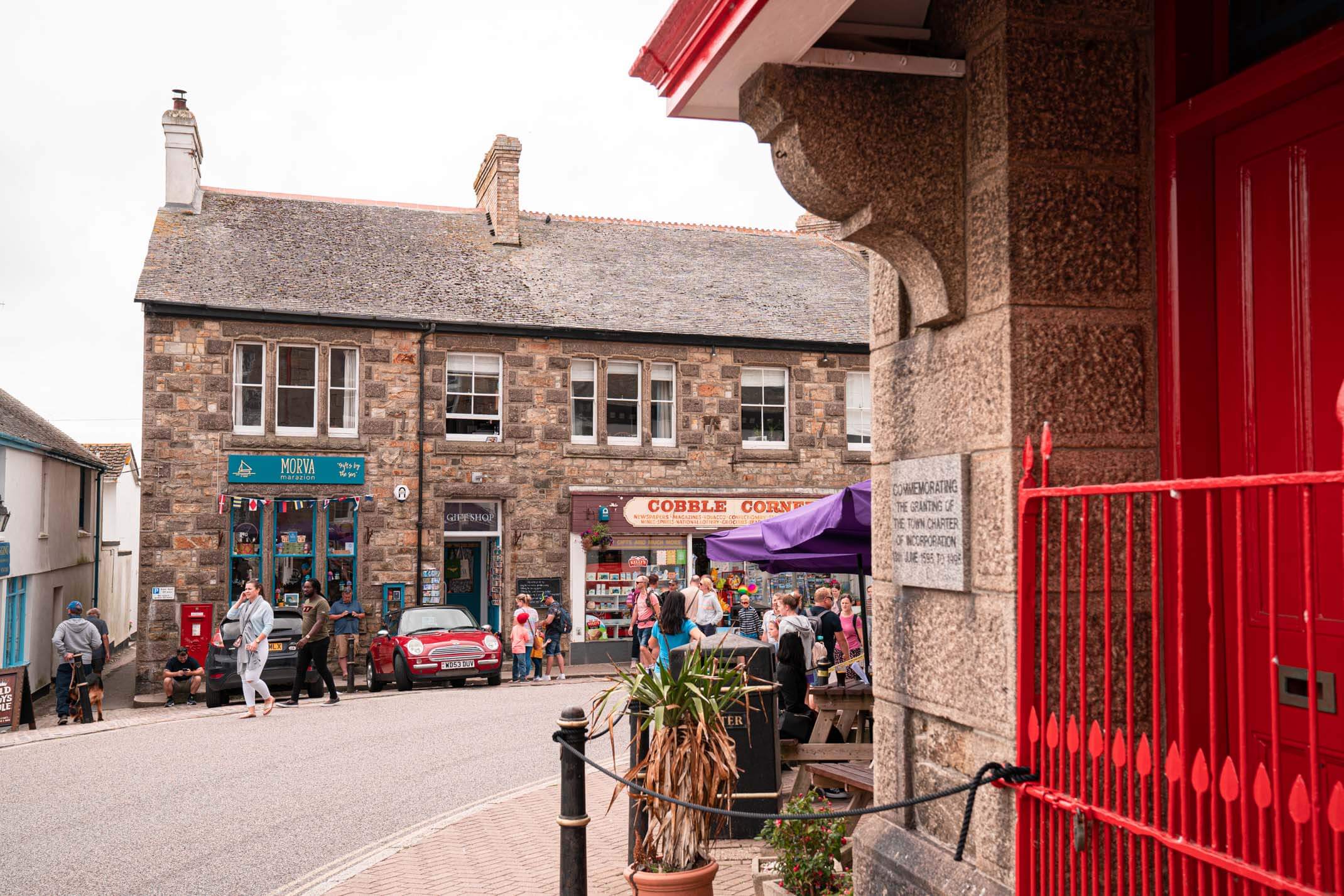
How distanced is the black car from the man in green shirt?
533 mm

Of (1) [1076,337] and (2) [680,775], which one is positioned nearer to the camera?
(1) [1076,337]

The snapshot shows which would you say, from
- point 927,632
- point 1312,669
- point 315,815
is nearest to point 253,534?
point 315,815

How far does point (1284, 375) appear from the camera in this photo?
138 inches

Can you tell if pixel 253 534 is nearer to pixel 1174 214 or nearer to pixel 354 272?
pixel 354 272

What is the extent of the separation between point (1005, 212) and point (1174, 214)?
0.56 meters

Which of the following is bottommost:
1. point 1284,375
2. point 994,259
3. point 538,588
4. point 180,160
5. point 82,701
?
point 82,701

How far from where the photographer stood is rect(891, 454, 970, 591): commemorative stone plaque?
4.16 m

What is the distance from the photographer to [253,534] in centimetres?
2155

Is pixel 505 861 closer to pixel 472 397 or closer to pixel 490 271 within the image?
pixel 472 397

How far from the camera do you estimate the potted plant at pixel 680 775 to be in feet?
18.1

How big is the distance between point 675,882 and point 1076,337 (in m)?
3.22

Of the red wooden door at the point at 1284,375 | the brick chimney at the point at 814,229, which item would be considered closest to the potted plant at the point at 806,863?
the red wooden door at the point at 1284,375

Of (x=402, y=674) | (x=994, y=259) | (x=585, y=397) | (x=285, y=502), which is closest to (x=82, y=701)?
(x=402, y=674)

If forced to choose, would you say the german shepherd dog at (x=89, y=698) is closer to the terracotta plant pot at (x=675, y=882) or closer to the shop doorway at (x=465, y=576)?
the shop doorway at (x=465, y=576)
